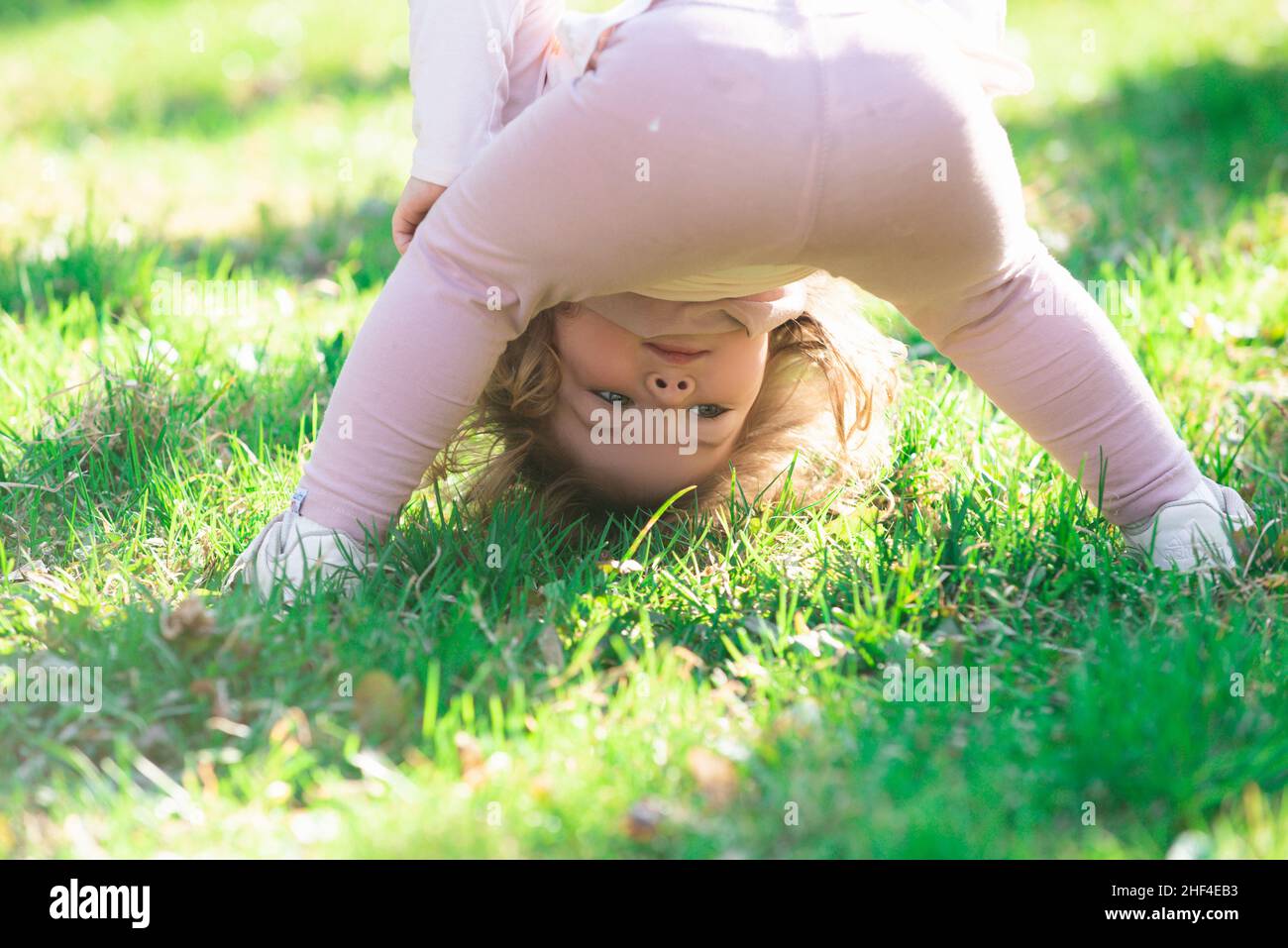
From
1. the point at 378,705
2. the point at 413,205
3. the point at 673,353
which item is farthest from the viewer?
the point at 673,353

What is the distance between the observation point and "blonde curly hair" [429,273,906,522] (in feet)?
8.31

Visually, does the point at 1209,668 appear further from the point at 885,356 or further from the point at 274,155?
the point at 274,155

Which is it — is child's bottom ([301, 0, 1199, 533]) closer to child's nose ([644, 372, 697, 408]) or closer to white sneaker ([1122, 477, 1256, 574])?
white sneaker ([1122, 477, 1256, 574])

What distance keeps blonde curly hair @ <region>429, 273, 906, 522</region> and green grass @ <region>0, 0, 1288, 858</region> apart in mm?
89

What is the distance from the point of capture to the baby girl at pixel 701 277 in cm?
179

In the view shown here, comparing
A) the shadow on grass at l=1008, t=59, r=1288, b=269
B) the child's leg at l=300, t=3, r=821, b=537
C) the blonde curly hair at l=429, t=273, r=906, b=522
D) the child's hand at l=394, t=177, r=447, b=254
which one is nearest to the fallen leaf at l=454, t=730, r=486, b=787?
the child's leg at l=300, t=3, r=821, b=537

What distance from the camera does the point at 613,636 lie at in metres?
2.09

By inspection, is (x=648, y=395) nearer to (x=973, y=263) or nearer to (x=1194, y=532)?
(x=973, y=263)

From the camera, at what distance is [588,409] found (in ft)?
7.91

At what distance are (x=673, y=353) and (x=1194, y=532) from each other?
92cm

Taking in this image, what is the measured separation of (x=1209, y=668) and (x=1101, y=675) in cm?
15

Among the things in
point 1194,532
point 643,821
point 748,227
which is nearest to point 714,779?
point 643,821

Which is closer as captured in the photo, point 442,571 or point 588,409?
point 442,571
